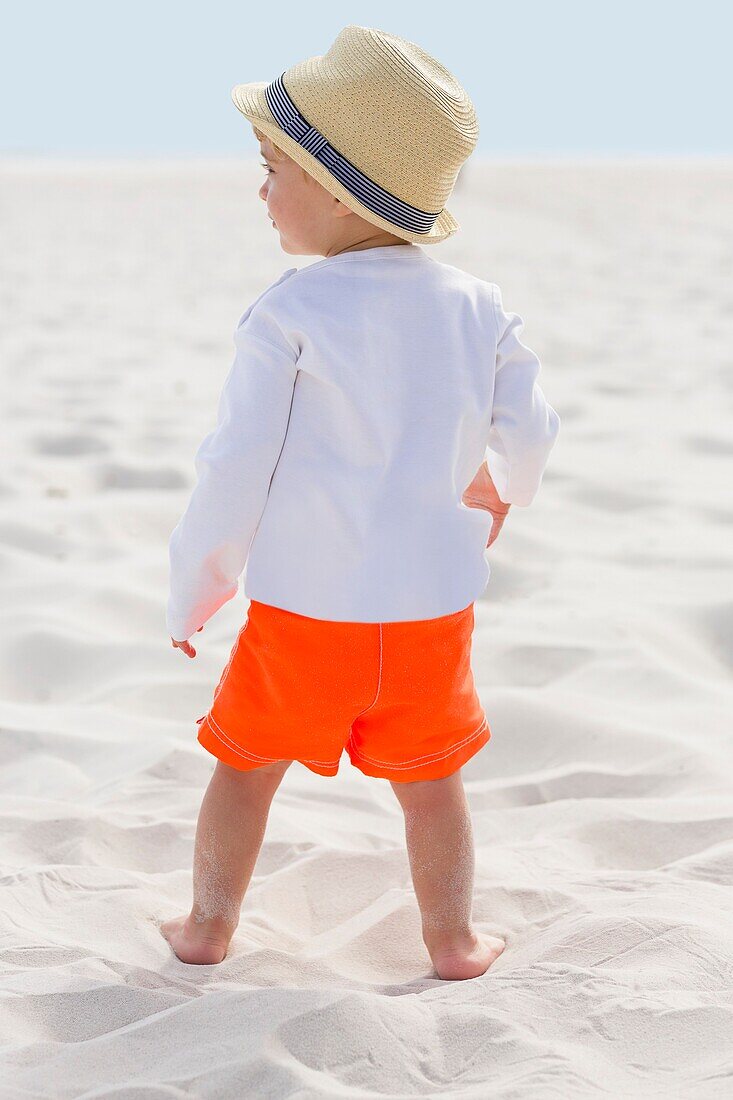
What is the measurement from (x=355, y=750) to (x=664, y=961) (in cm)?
53

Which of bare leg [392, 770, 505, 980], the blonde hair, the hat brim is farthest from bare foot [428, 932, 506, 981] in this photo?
the blonde hair

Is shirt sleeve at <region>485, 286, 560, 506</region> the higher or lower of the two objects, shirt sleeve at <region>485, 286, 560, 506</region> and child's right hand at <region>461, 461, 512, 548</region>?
the higher

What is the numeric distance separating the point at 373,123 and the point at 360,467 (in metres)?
0.46

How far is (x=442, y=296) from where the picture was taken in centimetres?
183

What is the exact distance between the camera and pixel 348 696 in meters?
1.89

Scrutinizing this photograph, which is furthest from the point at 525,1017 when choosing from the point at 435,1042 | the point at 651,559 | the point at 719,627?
the point at 651,559

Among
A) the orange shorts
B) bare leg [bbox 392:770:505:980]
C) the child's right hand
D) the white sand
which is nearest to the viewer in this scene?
the white sand

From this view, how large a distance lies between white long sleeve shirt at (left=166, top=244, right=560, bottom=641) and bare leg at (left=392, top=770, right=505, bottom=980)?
303 mm

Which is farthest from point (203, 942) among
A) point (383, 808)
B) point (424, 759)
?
point (383, 808)

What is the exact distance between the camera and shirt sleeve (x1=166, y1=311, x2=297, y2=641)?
5.81 ft

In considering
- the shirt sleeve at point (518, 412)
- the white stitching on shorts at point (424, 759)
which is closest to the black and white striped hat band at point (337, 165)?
the shirt sleeve at point (518, 412)

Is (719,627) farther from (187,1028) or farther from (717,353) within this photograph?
(717,353)

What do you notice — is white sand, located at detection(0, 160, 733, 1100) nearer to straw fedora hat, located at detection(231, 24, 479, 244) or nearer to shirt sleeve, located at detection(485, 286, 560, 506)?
shirt sleeve, located at detection(485, 286, 560, 506)

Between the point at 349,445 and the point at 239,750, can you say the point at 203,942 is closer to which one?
the point at 239,750
